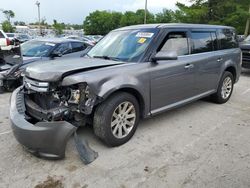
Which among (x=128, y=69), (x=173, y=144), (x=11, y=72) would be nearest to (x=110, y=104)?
(x=128, y=69)

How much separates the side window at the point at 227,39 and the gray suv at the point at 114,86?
561 millimetres

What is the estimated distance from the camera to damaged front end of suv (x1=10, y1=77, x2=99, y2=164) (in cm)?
310

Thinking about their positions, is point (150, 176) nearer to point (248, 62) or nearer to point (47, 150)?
point (47, 150)

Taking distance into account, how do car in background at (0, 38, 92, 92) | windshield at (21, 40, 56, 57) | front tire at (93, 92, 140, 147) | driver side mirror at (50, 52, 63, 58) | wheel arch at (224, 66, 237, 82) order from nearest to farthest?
front tire at (93, 92, 140, 147)
wheel arch at (224, 66, 237, 82)
car in background at (0, 38, 92, 92)
driver side mirror at (50, 52, 63, 58)
windshield at (21, 40, 56, 57)

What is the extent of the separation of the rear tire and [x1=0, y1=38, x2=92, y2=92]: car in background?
3.76 metres

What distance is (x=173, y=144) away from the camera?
3861 mm

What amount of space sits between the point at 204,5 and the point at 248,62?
16.4 meters

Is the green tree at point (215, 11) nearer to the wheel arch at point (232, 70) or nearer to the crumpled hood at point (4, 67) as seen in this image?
the wheel arch at point (232, 70)

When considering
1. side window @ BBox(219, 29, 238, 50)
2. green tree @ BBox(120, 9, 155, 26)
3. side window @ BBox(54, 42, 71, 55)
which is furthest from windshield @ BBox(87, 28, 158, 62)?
green tree @ BBox(120, 9, 155, 26)

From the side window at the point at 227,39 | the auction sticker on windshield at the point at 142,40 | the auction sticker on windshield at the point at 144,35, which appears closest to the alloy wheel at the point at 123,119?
the auction sticker on windshield at the point at 142,40

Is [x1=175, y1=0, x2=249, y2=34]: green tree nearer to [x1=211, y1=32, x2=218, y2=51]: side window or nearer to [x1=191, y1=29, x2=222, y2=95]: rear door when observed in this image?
[x1=211, y1=32, x2=218, y2=51]: side window

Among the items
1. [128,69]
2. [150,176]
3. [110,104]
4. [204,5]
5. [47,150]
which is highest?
[204,5]

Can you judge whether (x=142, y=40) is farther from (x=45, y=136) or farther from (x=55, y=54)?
(x=55, y=54)

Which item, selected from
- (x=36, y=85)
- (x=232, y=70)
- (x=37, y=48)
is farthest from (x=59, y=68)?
(x=37, y=48)
